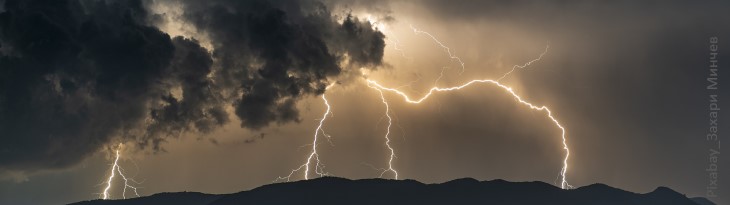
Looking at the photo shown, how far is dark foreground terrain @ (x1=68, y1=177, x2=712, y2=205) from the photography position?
122 meters

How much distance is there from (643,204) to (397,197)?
48.2m

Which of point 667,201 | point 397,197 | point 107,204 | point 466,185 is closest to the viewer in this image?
point 397,197

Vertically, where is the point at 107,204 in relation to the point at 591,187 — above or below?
below

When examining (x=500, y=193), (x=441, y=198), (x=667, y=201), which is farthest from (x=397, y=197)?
(x=667, y=201)

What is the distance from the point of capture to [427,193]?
412 ft

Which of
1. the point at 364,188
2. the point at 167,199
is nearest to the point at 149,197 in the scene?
the point at 167,199

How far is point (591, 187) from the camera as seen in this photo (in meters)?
137

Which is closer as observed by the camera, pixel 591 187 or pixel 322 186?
pixel 322 186

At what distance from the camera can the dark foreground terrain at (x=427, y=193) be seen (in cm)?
12250

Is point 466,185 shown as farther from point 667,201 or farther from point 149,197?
point 149,197

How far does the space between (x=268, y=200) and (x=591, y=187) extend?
62.0 meters

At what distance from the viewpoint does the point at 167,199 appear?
16788 cm

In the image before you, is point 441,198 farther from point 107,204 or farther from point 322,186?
point 107,204

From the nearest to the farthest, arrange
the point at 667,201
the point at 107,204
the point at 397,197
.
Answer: the point at 397,197 < the point at 667,201 < the point at 107,204
